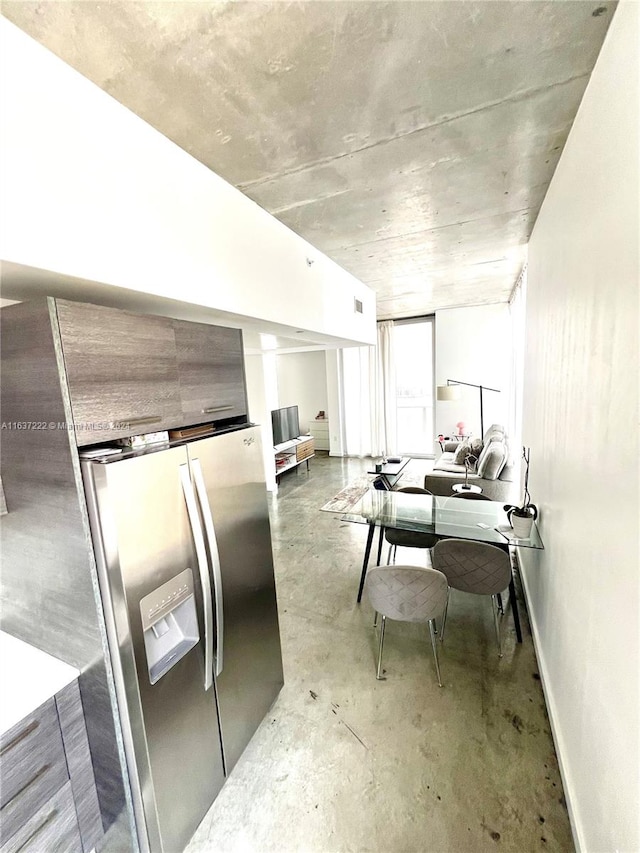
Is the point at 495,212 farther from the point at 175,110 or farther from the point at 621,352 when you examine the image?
the point at 175,110

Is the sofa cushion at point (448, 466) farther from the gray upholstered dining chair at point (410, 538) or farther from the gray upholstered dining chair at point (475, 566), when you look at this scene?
the gray upholstered dining chair at point (475, 566)

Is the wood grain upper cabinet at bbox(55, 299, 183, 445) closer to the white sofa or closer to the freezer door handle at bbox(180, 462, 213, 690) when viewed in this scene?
the freezer door handle at bbox(180, 462, 213, 690)

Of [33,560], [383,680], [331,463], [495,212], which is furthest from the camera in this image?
[331,463]

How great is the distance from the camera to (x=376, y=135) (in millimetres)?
1429

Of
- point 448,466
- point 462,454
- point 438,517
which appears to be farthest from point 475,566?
point 462,454

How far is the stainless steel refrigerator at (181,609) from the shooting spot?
42.9 inches

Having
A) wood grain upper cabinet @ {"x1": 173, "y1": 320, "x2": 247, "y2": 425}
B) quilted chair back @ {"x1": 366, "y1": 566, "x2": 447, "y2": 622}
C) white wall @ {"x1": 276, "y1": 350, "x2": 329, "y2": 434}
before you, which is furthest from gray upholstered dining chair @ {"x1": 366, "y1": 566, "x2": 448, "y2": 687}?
white wall @ {"x1": 276, "y1": 350, "x2": 329, "y2": 434}

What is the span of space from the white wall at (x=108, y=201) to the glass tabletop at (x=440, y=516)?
173cm

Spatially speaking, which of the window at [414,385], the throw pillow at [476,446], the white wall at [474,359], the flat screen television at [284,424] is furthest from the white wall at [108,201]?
the window at [414,385]

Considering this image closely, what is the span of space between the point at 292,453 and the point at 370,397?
2.10 meters

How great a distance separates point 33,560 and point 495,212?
121 inches

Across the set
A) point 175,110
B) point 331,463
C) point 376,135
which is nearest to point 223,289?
point 175,110

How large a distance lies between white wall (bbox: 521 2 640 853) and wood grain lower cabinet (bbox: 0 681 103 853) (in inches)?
65.4

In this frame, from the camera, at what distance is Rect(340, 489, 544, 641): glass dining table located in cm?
228
